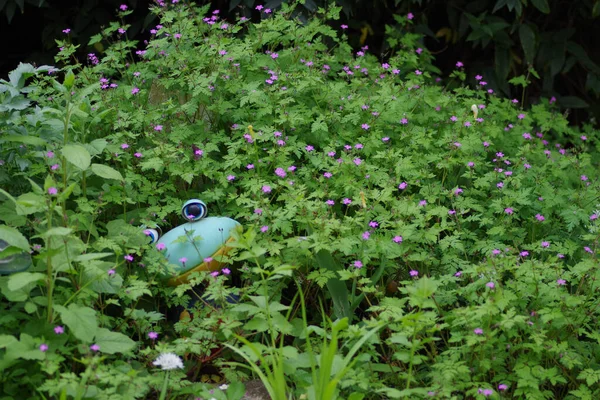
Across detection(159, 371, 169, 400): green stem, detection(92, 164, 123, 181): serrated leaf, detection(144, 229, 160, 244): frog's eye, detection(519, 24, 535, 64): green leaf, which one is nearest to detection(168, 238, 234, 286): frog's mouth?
detection(144, 229, 160, 244): frog's eye

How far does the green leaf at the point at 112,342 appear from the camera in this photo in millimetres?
2391

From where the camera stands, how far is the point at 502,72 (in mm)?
4891

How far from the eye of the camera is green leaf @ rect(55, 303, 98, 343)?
7.56 ft

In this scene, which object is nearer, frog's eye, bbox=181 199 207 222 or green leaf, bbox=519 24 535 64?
frog's eye, bbox=181 199 207 222

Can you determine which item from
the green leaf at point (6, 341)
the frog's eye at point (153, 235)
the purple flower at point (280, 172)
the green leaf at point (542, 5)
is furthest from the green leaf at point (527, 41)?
the green leaf at point (6, 341)

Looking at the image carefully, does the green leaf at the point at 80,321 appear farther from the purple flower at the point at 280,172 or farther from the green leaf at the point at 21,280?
the purple flower at the point at 280,172

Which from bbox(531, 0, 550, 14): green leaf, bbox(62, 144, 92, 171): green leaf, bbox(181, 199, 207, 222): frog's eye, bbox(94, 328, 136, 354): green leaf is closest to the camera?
bbox(94, 328, 136, 354): green leaf

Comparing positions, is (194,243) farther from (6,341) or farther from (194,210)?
(6,341)

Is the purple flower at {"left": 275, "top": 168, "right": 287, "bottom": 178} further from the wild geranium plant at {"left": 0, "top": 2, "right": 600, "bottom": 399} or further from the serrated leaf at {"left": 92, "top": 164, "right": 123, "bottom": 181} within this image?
the serrated leaf at {"left": 92, "top": 164, "right": 123, "bottom": 181}

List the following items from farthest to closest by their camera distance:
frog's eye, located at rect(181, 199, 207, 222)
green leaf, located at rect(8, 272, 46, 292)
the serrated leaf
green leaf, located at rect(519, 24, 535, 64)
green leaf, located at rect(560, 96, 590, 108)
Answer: green leaf, located at rect(560, 96, 590, 108) → green leaf, located at rect(519, 24, 535, 64) → frog's eye, located at rect(181, 199, 207, 222) → the serrated leaf → green leaf, located at rect(8, 272, 46, 292)

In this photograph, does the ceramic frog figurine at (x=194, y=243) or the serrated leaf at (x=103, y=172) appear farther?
the ceramic frog figurine at (x=194, y=243)

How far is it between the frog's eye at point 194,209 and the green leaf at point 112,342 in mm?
666

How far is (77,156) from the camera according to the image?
102 inches

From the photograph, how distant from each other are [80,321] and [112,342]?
14 cm
